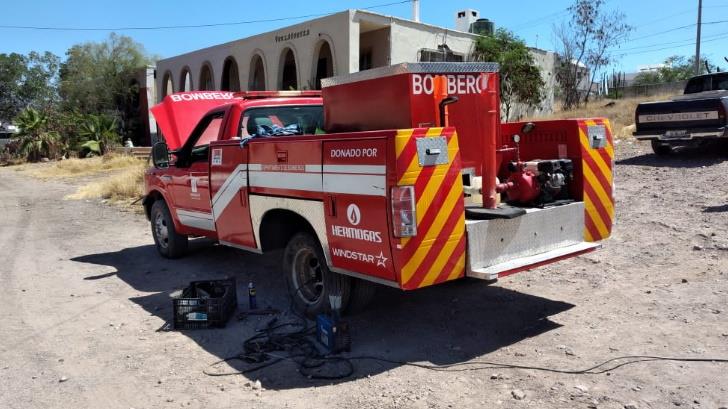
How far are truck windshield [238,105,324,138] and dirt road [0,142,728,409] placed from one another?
1779 mm

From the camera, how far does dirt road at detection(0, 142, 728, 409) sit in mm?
4062

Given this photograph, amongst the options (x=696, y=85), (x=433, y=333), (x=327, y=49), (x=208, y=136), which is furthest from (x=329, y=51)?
(x=433, y=333)

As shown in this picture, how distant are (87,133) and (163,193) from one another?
30.0 metres

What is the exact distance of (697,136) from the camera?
37.1ft

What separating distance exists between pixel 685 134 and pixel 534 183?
789 centimetres

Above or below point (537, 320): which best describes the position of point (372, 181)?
above

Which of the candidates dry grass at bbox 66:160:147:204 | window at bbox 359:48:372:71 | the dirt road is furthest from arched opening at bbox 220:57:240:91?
the dirt road

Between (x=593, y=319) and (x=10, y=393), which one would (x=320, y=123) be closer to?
(x=593, y=319)

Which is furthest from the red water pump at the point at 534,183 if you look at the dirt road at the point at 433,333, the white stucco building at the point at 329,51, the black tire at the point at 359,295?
the white stucco building at the point at 329,51

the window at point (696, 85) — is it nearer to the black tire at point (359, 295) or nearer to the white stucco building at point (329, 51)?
the white stucco building at point (329, 51)

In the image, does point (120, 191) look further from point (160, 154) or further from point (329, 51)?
point (329, 51)

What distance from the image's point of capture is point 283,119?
684 centimetres

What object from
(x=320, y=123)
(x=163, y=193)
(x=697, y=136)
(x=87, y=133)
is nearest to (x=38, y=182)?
(x=87, y=133)

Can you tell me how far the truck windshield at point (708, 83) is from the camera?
41.5 feet
